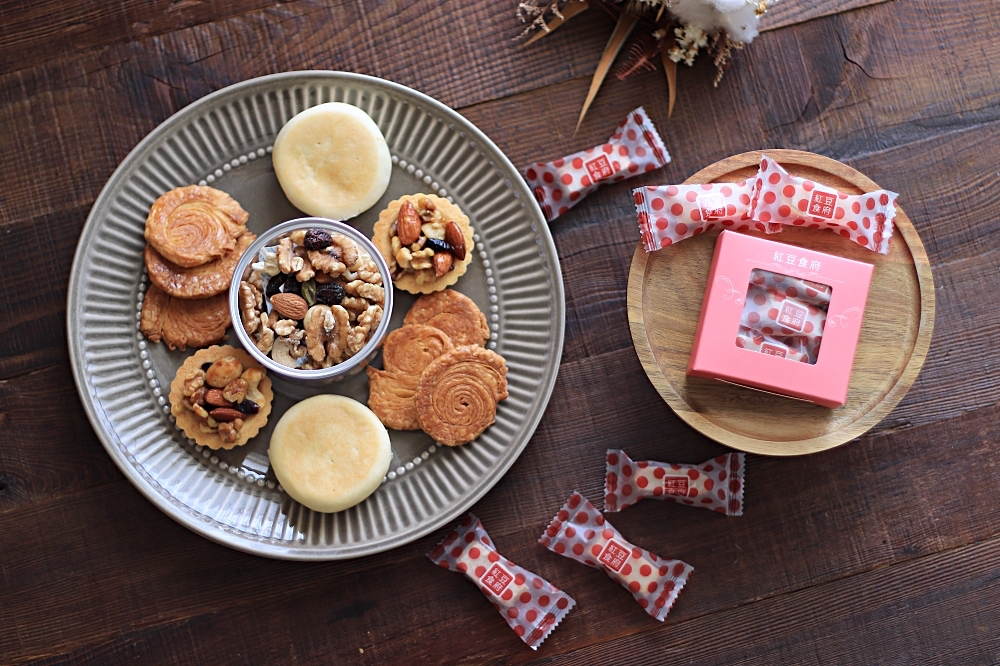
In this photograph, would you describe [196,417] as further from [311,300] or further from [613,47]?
[613,47]

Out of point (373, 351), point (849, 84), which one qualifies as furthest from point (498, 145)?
point (849, 84)

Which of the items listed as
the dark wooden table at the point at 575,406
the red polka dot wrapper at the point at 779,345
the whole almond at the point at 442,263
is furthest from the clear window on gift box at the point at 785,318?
the whole almond at the point at 442,263

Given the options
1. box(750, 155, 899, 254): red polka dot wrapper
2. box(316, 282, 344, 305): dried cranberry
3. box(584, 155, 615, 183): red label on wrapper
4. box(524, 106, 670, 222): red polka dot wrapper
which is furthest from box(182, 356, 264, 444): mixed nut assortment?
box(750, 155, 899, 254): red polka dot wrapper

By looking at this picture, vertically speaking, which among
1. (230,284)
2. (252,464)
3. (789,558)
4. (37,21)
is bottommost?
(789,558)

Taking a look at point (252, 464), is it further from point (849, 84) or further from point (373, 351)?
point (849, 84)

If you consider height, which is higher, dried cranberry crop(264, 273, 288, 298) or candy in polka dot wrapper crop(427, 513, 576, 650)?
dried cranberry crop(264, 273, 288, 298)

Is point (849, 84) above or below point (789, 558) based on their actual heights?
above

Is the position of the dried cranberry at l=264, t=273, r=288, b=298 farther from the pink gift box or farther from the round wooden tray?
the pink gift box

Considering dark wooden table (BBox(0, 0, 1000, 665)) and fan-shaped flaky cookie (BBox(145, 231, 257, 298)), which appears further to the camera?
dark wooden table (BBox(0, 0, 1000, 665))
